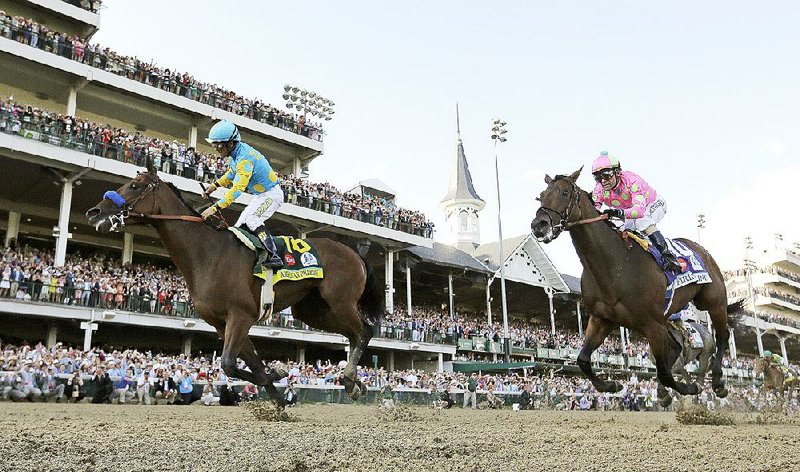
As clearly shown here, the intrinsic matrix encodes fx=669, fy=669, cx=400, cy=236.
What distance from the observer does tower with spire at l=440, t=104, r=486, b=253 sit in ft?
201

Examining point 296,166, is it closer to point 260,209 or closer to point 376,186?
point 376,186

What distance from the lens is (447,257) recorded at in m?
40.8

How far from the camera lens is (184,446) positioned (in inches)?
179

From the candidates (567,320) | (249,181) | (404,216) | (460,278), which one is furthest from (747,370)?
(249,181)

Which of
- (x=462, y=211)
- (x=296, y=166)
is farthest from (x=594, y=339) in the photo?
(x=462, y=211)

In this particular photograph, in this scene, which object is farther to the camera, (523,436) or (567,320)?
(567,320)

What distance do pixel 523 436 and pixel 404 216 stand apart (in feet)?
97.1

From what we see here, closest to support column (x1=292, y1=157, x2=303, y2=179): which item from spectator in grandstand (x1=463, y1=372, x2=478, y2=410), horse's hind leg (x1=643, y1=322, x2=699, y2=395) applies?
spectator in grandstand (x1=463, y1=372, x2=478, y2=410)

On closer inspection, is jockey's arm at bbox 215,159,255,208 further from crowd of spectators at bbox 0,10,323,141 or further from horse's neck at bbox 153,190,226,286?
crowd of spectators at bbox 0,10,323,141

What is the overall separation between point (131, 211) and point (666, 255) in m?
6.75

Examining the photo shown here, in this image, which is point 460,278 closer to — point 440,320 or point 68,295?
point 440,320

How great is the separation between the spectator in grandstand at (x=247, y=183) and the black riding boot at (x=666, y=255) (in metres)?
4.99

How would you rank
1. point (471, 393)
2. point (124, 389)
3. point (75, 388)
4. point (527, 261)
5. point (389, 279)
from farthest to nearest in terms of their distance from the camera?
1. point (527, 261)
2. point (389, 279)
3. point (471, 393)
4. point (124, 389)
5. point (75, 388)

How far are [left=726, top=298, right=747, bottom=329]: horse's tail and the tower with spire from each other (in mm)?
47933
